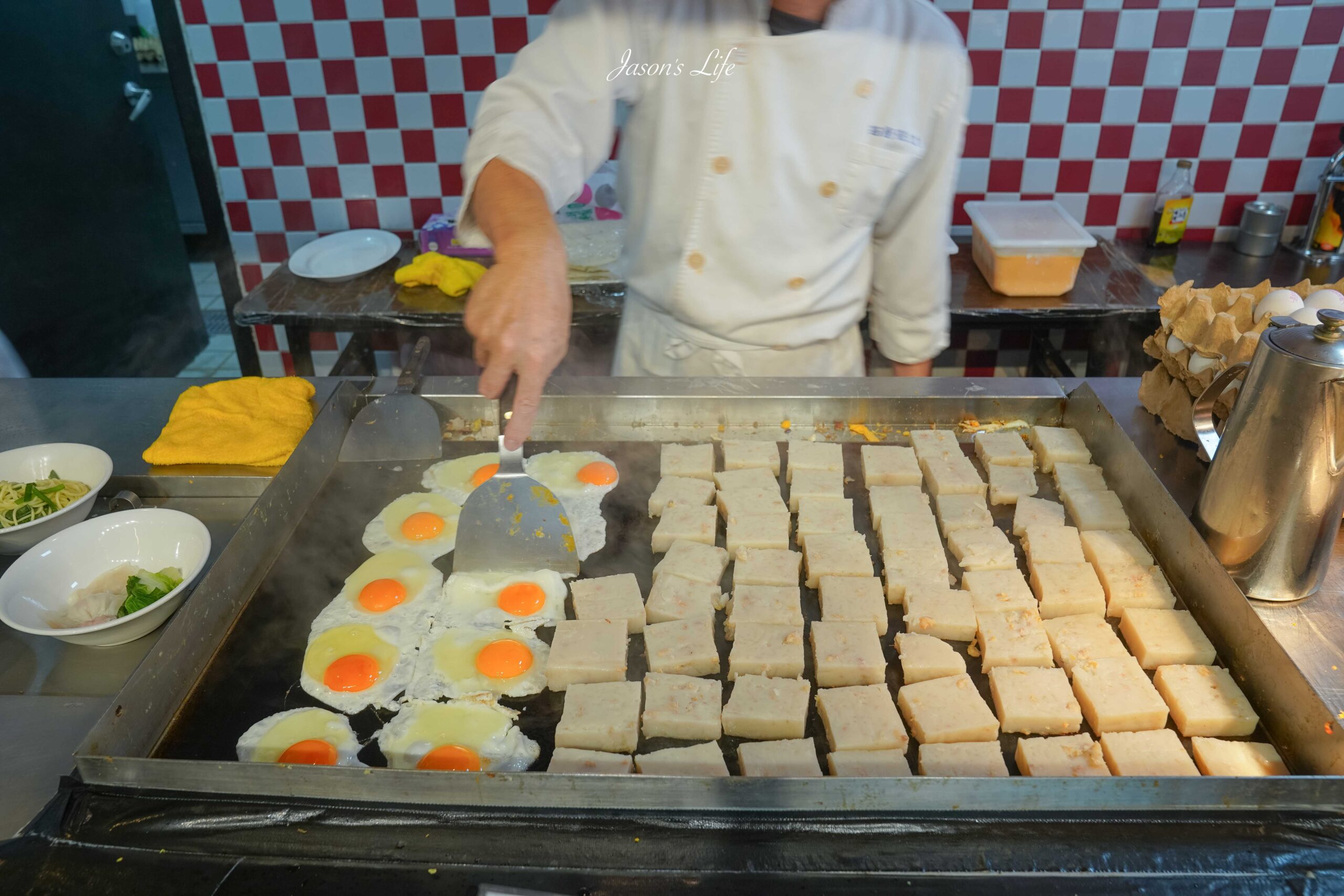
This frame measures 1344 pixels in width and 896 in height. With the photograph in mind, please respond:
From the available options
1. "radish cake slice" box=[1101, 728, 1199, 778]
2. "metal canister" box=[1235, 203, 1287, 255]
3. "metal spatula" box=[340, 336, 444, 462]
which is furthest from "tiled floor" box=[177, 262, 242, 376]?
"metal canister" box=[1235, 203, 1287, 255]

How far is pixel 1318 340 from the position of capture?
5.89ft

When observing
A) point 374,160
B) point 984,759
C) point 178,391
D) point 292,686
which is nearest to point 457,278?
point 374,160

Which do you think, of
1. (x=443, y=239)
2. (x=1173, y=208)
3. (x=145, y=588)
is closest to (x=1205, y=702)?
(x=145, y=588)

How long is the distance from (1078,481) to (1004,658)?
67 cm

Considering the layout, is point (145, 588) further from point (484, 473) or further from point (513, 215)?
point (513, 215)

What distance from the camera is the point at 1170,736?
5.77ft

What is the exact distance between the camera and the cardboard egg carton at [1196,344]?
2.30 meters

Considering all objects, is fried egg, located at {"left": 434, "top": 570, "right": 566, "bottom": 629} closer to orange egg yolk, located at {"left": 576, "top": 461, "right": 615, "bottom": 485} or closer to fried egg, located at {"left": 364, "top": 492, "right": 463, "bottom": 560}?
fried egg, located at {"left": 364, "top": 492, "right": 463, "bottom": 560}

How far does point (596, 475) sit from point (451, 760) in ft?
3.07


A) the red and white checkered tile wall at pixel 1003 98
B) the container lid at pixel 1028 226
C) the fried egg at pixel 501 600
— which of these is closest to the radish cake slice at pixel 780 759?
the fried egg at pixel 501 600

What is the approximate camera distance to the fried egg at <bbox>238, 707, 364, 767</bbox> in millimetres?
1736

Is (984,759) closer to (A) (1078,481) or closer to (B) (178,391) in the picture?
(A) (1078,481)

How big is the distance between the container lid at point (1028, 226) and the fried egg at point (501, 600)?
273 centimetres

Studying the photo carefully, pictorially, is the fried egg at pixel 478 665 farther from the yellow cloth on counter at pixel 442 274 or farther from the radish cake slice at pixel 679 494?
the yellow cloth on counter at pixel 442 274
